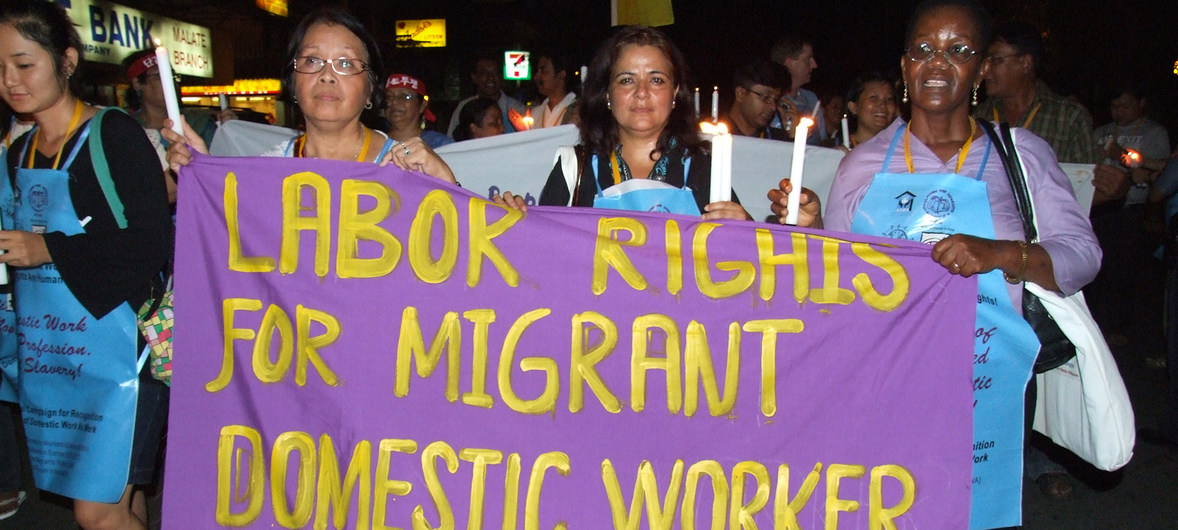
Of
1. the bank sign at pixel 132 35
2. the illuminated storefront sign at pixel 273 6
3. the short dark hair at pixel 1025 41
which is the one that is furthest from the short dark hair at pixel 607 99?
the illuminated storefront sign at pixel 273 6

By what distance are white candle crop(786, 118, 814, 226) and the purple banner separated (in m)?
0.09

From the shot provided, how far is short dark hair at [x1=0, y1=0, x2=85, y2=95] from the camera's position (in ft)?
8.05

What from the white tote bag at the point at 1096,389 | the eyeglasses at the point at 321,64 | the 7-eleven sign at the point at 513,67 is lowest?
the white tote bag at the point at 1096,389

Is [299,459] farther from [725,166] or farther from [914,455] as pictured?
[914,455]

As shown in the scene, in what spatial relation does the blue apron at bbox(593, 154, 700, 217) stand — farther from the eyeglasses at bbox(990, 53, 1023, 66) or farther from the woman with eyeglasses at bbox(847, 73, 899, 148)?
the woman with eyeglasses at bbox(847, 73, 899, 148)

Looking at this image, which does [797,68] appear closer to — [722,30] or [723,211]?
[723,211]

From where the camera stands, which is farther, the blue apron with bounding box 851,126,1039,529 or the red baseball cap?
the red baseball cap

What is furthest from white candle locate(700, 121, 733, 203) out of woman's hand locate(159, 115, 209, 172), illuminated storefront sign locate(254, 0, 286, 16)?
illuminated storefront sign locate(254, 0, 286, 16)

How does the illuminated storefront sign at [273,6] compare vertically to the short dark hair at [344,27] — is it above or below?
above

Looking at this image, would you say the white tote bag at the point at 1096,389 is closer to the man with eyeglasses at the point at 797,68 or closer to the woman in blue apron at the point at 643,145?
the woman in blue apron at the point at 643,145

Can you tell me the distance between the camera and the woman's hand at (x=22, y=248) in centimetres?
231

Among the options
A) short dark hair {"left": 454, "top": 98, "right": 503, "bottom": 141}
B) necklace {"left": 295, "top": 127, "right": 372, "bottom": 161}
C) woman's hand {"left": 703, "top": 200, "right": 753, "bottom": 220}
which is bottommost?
woman's hand {"left": 703, "top": 200, "right": 753, "bottom": 220}

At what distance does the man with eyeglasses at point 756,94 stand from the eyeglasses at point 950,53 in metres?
2.29

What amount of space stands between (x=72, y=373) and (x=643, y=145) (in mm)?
1811
